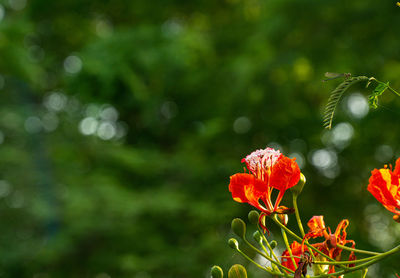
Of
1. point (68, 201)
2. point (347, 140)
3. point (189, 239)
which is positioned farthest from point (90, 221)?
point (347, 140)

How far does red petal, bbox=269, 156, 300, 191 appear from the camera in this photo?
0.57 m

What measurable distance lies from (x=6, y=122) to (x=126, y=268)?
2.57m

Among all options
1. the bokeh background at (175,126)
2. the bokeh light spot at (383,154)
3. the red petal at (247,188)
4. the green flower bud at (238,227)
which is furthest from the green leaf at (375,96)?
the bokeh light spot at (383,154)

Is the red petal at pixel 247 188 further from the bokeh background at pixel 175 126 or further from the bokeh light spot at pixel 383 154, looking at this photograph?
the bokeh light spot at pixel 383 154

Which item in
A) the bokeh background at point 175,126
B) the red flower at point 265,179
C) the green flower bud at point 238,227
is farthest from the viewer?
the bokeh background at point 175,126

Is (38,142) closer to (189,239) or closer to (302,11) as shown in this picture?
(189,239)

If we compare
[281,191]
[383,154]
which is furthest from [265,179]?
[383,154]

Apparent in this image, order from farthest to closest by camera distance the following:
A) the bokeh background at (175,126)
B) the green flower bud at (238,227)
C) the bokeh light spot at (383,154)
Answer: the bokeh light spot at (383,154), the bokeh background at (175,126), the green flower bud at (238,227)

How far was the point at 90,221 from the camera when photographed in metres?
4.18

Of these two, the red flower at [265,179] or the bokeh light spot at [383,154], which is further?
the bokeh light spot at [383,154]

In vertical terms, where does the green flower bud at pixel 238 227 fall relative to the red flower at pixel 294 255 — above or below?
above

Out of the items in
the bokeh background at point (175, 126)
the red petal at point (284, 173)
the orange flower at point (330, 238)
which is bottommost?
the orange flower at point (330, 238)

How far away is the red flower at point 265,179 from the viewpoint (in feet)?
1.89

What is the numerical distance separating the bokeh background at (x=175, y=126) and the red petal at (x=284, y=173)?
2289 mm
